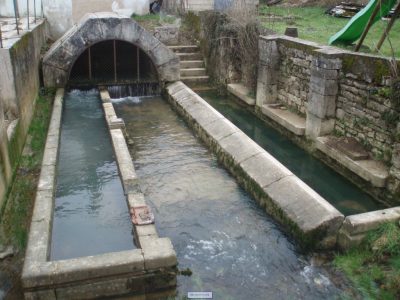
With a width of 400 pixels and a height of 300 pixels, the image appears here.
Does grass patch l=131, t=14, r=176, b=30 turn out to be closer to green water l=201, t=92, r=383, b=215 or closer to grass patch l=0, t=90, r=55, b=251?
green water l=201, t=92, r=383, b=215

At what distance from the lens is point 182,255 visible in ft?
16.3

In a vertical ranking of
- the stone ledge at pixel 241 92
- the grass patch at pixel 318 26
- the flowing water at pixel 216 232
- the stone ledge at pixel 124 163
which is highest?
the grass patch at pixel 318 26

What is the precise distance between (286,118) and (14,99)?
189 inches

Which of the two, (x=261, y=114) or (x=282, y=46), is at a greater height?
(x=282, y=46)

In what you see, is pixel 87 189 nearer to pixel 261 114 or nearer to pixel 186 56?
pixel 261 114

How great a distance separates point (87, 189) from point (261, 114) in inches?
185

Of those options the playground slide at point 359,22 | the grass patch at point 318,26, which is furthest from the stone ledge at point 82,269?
the playground slide at point 359,22

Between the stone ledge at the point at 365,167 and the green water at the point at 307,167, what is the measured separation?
0.84ft

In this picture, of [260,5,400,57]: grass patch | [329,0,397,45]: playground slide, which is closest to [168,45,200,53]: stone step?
[260,5,400,57]: grass patch

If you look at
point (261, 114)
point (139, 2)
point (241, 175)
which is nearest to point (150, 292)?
point (241, 175)

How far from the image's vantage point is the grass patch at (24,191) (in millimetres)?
4933

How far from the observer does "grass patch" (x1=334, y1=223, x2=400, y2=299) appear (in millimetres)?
4312

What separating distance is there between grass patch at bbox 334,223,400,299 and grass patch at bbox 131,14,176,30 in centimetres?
1051

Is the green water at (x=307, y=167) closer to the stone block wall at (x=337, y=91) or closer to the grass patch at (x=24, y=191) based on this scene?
the stone block wall at (x=337, y=91)
